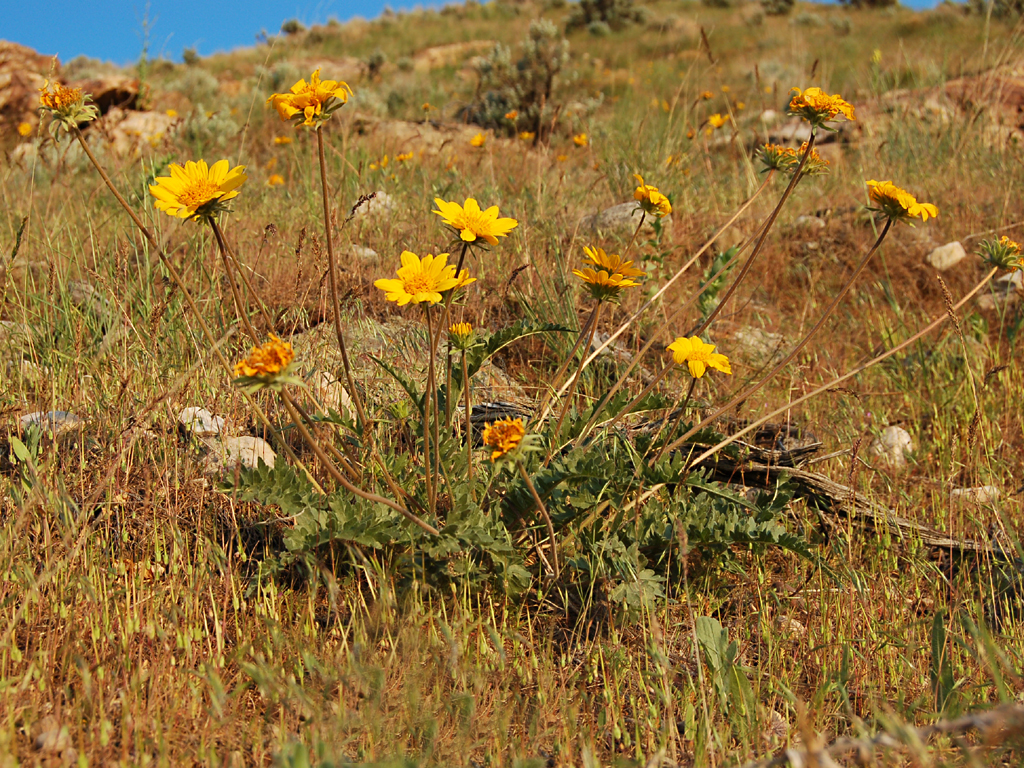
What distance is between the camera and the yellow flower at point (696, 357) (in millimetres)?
1547

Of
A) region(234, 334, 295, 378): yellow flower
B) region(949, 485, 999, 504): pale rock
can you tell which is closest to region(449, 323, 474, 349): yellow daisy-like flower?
region(234, 334, 295, 378): yellow flower

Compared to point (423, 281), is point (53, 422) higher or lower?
lower

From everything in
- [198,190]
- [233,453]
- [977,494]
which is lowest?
[977,494]

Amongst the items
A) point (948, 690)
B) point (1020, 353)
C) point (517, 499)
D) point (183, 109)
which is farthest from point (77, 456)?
point (183, 109)

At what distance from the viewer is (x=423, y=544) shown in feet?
4.72

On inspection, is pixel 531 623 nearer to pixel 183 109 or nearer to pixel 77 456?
pixel 77 456

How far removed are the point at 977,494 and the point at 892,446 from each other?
35cm

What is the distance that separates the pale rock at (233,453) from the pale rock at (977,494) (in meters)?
2.01

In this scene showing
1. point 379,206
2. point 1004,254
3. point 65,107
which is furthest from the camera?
point 379,206

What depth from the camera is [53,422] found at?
176 centimetres

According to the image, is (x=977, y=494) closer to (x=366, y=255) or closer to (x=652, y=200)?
(x=652, y=200)

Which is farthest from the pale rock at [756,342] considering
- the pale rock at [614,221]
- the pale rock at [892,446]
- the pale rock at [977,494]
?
the pale rock at [977,494]

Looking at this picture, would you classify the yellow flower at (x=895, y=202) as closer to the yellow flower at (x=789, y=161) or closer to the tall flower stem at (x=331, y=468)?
the yellow flower at (x=789, y=161)

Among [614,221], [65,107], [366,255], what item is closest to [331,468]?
[65,107]
